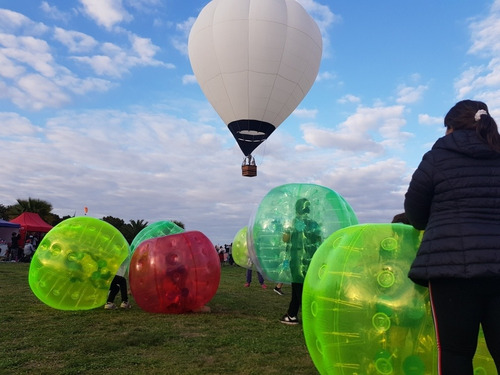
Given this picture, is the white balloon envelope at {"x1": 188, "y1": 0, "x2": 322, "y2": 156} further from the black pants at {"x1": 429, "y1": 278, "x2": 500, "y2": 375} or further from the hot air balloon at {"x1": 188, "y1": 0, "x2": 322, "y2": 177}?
the black pants at {"x1": 429, "y1": 278, "x2": 500, "y2": 375}

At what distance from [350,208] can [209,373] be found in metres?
3.38

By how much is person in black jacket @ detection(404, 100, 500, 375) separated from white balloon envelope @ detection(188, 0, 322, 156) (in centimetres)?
1436

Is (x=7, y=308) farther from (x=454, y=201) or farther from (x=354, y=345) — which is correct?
(x=454, y=201)

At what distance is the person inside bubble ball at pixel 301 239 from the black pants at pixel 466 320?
385 cm

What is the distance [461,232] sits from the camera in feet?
8.05

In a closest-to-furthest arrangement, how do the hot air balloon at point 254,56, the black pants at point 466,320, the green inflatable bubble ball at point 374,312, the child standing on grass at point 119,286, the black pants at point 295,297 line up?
the black pants at point 466,320, the green inflatable bubble ball at point 374,312, the black pants at point 295,297, the child standing on grass at point 119,286, the hot air balloon at point 254,56

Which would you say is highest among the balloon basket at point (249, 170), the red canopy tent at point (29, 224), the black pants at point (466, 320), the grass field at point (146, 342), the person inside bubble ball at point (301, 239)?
the balloon basket at point (249, 170)

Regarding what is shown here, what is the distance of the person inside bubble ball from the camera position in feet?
20.6

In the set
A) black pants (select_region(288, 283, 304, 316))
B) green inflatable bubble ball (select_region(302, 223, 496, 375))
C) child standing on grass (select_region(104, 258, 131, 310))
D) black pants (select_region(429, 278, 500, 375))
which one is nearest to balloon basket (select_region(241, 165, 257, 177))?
child standing on grass (select_region(104, 258, 131, 310))

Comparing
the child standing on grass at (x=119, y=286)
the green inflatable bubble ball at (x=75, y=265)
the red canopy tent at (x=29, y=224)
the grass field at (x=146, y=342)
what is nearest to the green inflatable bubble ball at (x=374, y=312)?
the grass field at (x=146, y=342)

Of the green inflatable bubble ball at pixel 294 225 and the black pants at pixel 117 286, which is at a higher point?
the green inflatable bubble ball at pixel 294 225

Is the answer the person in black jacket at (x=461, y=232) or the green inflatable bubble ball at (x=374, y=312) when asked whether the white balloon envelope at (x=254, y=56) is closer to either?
the green inflatable bubble ball at (x=374, y=312)

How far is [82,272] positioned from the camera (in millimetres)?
7262

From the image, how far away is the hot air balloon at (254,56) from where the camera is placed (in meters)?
16.2
